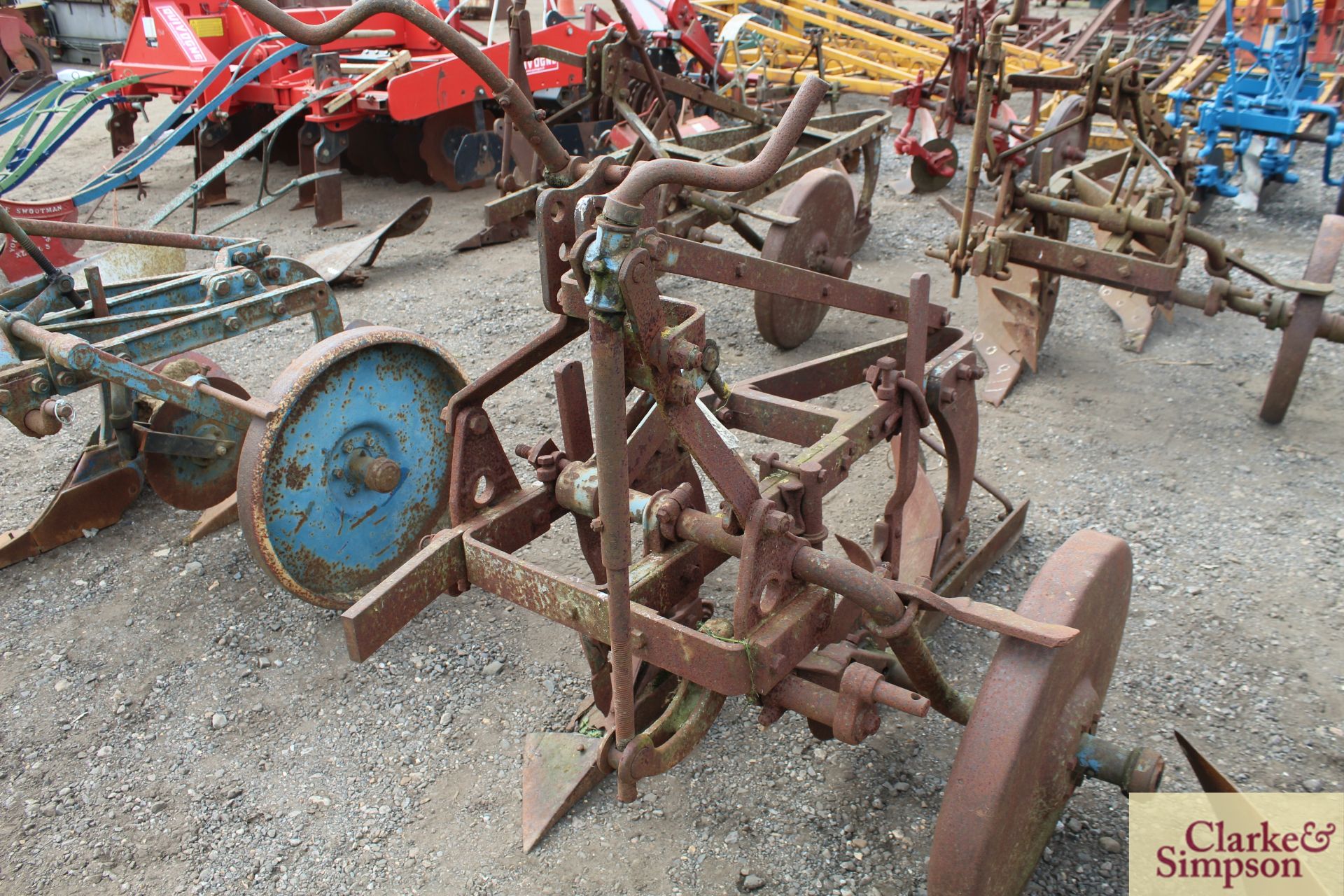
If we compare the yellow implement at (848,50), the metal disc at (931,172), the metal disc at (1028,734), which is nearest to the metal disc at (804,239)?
the metal disc at (931,172)

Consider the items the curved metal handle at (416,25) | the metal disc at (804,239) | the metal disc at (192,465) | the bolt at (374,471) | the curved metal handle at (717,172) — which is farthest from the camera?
the metal disc at (804,239)

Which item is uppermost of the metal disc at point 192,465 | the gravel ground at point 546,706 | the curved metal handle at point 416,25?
the curved metal handle at point 416,25

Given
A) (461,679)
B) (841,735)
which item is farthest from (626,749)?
(461,679)

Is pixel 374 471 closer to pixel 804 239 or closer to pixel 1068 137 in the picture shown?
pixel 804 239

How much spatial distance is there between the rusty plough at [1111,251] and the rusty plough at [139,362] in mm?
2716

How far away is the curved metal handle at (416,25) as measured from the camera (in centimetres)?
200

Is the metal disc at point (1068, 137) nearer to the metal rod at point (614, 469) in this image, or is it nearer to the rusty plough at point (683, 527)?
the rusty plough at point (683, 527)

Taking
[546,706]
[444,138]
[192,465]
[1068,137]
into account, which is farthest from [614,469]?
[444,138]

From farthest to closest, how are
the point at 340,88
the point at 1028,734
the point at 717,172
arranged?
the point at 340,88 < the point at 1028,734 < the point at 717,172

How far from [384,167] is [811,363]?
6.40 m

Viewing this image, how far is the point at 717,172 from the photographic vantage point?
1577 millimetres

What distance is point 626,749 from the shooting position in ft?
6.23

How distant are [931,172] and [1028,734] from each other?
229 inches

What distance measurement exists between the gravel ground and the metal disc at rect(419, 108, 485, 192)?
389 cm
